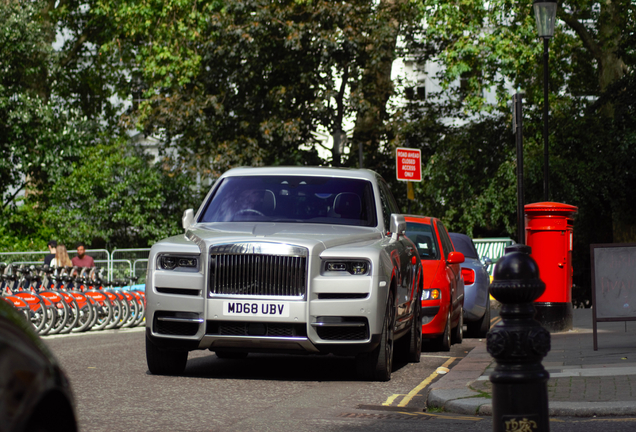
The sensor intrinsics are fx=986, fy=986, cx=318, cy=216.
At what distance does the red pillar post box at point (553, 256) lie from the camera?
13703mm

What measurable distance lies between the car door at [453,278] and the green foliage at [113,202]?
65.7ft

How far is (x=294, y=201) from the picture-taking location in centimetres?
956

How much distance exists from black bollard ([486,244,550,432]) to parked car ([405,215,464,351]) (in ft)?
24.3

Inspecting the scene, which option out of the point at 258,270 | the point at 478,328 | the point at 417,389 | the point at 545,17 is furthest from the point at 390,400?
the point at 545,17

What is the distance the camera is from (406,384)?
28.1 ft

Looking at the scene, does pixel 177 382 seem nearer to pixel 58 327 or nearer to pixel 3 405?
pixel 3 405

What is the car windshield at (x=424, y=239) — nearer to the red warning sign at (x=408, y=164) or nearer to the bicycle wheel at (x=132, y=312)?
the red warning sign at (x=408, y=164)

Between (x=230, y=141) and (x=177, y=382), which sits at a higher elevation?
(x=230, y=141)

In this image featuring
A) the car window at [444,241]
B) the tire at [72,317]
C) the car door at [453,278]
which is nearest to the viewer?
the car door at [453,278]

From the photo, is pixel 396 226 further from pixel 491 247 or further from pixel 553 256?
pixel 491 247

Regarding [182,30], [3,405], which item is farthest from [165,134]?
[3,405]

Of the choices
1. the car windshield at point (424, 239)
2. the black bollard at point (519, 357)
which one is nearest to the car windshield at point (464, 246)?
the car windshield at point (424, 239)

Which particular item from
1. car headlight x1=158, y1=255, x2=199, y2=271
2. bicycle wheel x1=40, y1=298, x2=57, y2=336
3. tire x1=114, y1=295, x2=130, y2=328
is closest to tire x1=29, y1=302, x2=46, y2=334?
bicycle wheel x1=40, y1=298, x2=57, y2=336

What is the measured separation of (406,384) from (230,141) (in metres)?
20.6
